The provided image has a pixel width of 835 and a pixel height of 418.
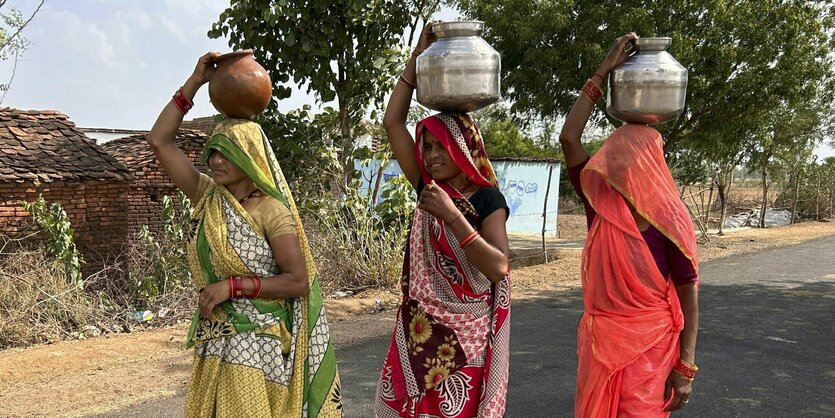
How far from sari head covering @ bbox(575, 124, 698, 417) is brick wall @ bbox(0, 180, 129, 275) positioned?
8854mm

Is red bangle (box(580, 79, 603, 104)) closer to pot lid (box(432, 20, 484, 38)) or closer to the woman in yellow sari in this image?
pot lid (box(432, 20, 484, 38))

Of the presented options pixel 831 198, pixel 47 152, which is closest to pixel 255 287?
pixel 47 152

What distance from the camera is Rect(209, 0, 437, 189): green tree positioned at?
772 cm

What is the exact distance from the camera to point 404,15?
830 centimetres

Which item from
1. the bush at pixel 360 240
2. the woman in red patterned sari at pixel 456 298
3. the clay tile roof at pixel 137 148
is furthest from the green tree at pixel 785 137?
the woman in red patterned sari at pixel 456 298

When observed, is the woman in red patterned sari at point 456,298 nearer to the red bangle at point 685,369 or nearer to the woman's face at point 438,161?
the woman's face at point 438,161

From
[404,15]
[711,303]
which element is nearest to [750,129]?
[711,303]

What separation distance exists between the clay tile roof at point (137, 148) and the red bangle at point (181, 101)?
10.6 m

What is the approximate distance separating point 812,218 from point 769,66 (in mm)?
15972

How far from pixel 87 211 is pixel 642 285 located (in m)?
10.3

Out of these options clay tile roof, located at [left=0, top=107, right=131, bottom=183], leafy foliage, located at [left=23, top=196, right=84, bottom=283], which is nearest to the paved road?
leafy foliage, located at [left=23, top=196, right=84, bottom=283]

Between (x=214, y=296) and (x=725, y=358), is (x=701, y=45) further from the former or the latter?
(x=214, y=296)

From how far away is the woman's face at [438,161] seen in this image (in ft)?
7.13

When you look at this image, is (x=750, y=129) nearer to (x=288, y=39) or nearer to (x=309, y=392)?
(x=288, y=39)
